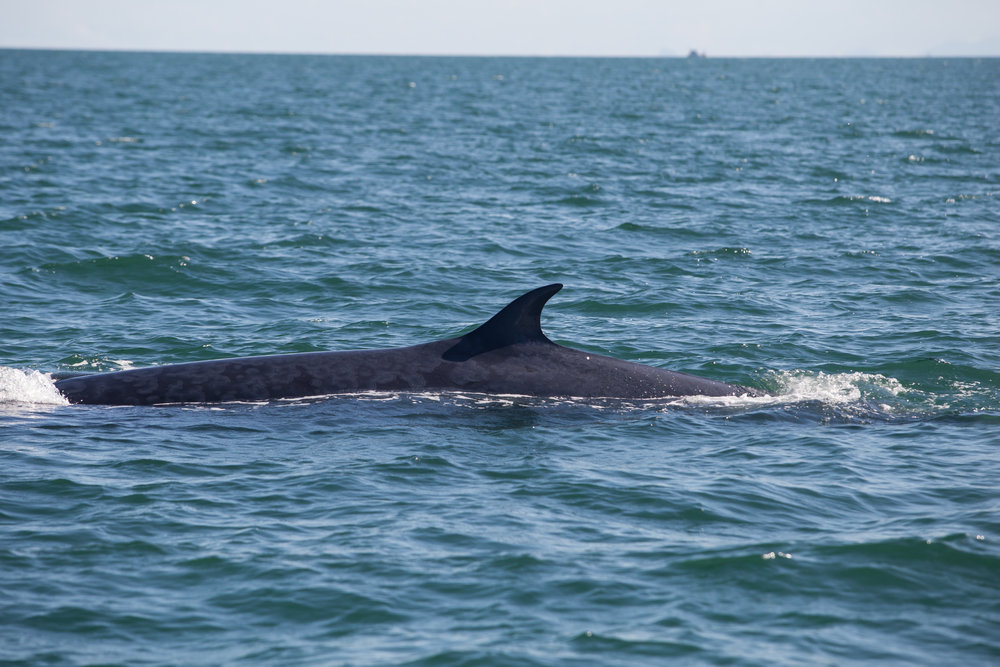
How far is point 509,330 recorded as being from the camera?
473 inches

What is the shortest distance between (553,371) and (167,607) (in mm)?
5626

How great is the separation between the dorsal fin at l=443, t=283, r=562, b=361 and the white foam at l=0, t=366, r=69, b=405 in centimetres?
446

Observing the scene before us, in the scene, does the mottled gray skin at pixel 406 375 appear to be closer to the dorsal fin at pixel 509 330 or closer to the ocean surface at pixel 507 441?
the dorsal fin at pixel 509 330

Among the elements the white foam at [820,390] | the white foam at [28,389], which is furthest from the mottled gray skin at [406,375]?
the white foam at [820,390]

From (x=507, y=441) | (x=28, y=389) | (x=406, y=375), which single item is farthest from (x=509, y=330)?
(x=28, y=389)

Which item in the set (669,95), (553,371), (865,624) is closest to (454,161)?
(553,371)

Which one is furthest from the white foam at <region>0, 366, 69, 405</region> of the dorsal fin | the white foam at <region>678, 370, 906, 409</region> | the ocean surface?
the white foam at <region>678, 370, 906, 409</region>

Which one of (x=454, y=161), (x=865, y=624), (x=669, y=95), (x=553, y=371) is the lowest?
(x=865, y=624)

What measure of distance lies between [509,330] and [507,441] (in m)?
1.42

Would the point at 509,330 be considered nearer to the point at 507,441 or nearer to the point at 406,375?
the point at 406,375

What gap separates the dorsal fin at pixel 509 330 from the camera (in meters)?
11.6

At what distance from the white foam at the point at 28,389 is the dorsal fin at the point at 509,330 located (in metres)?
4.46

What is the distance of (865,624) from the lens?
24.8 ft

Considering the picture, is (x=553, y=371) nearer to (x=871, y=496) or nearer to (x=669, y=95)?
(x=871, y=496)
